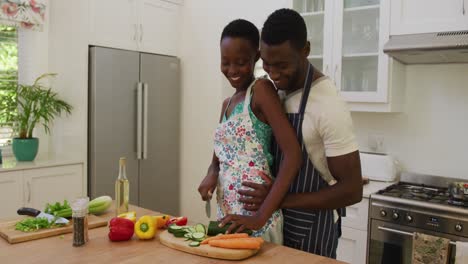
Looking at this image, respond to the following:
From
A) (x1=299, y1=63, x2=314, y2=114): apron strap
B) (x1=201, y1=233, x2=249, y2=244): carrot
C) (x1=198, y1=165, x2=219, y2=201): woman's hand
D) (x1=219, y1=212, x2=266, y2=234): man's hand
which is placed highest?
(x1=299, y1=63, x2=314, y2=114): apron strap

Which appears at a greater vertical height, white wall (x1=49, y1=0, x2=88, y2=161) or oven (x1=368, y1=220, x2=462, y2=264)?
white wall (x1=49, y1=0, x2=88, y2=161)

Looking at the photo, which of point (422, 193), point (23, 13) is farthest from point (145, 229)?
point (23, 13)

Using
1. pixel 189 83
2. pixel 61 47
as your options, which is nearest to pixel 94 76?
pixel 61 47

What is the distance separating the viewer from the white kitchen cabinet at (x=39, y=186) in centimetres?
288

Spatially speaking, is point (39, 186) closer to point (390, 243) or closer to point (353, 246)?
point (353, 246)

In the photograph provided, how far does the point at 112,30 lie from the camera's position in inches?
136

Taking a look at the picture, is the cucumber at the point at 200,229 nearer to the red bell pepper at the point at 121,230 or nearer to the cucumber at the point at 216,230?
the cucumber at the point at 216,230

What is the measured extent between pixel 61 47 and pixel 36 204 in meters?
1.19

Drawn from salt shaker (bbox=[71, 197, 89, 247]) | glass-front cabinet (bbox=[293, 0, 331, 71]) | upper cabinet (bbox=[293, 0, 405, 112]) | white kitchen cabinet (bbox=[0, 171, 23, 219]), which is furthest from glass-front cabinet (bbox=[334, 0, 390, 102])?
white kitchen cabinet (bbox=[0, 171, 23, 219])

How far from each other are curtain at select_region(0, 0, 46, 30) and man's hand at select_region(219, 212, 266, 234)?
254cm

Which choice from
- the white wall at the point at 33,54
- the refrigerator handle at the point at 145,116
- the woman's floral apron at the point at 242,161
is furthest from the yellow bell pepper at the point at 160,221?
the white wall at the point at 33,54

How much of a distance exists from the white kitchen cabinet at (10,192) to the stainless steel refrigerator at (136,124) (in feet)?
1.74

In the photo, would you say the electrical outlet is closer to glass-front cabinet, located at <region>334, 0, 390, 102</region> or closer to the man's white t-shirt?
glass-front cabinet, located at <region>334, 0, 390, 102</region>

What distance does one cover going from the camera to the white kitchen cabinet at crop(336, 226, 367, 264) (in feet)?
9.04
